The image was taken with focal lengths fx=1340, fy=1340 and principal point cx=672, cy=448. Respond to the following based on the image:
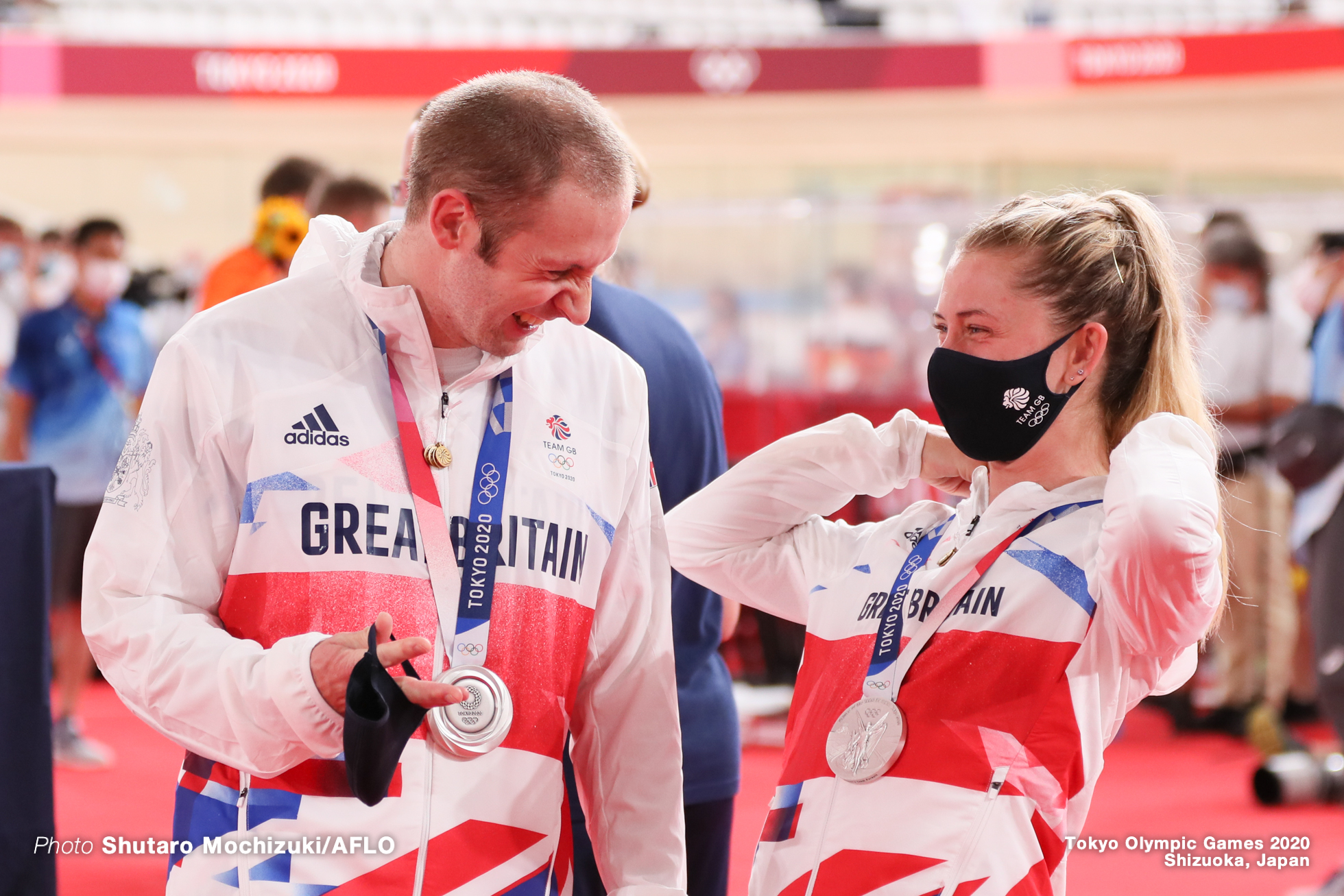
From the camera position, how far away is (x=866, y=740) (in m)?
1.67

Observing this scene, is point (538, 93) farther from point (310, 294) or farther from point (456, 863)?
point (456, 863)

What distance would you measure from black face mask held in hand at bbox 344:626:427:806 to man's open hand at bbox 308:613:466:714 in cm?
1

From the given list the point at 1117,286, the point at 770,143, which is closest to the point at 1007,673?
the point at 1117,286

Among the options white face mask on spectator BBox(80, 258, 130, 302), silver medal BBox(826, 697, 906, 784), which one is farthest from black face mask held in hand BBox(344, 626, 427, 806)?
white face mask on spectator BBox(80, 258, 130, 302)

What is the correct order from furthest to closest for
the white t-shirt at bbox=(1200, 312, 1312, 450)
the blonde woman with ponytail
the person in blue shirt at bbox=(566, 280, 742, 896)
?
the white t-shirt at bbox=(1200, 312, 1312, 450) → the person in blue shirt at bbox=(566, 280, 742, 896) → the blonde woman with ponytail

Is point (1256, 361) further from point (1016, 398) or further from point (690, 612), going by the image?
point (1016, 398)

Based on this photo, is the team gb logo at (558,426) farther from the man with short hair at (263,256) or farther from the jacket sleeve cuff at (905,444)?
the man with short hair at (263,256)

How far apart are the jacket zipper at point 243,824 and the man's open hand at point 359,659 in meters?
0.20

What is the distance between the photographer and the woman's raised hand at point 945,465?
1.91m

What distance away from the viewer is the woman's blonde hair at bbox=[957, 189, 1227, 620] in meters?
1.72

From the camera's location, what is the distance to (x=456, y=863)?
1535 millimetres

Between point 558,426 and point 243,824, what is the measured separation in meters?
0.60

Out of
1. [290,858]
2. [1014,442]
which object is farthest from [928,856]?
[290,858]

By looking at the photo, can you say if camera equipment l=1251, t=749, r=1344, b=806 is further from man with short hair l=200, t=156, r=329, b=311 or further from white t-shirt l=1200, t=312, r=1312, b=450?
man with short hair l=200, t=156, r=329, b=311
